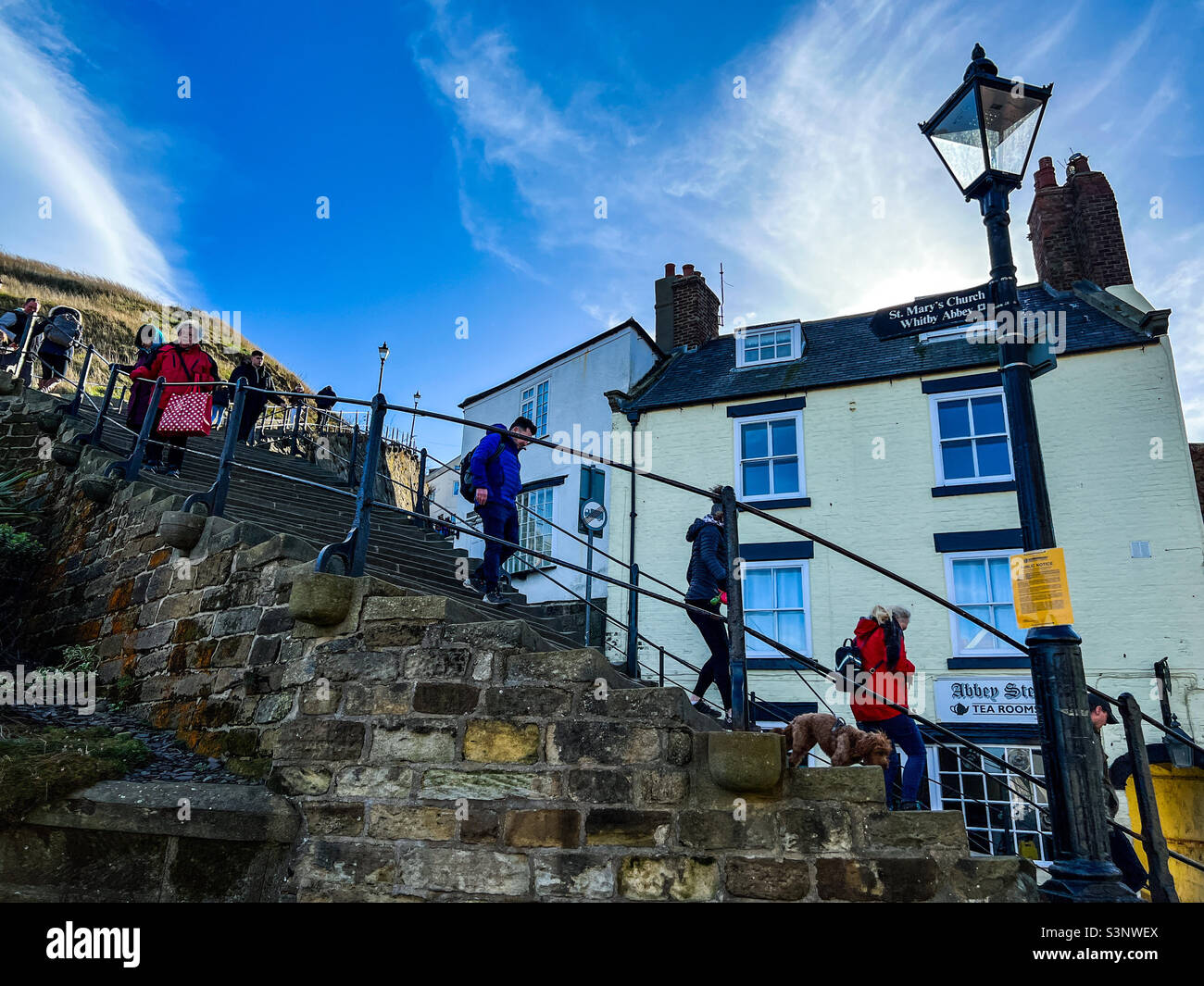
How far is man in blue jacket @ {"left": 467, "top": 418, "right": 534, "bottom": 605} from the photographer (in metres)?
6.06

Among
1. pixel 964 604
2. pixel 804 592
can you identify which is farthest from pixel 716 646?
pixel 964 604

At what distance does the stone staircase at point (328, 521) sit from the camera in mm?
6020

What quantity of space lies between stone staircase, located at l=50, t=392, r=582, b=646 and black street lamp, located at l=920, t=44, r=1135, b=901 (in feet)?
9.52

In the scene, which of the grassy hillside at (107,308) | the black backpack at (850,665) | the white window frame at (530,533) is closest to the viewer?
the black backpack at (850,665)

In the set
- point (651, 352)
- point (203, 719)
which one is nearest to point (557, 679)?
point (203, 719)

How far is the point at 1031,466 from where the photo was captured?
412 centimetres

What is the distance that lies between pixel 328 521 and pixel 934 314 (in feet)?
17.7

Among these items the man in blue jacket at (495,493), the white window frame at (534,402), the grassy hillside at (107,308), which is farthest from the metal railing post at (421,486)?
the grassy hillside at (107,308)

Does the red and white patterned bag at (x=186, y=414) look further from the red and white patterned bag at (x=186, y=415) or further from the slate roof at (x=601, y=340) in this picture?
the slate roof at (x=601, y=340)

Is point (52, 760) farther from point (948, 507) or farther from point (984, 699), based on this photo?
point (948, 507)

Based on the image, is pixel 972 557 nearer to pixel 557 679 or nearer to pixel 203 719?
pixel 557 679

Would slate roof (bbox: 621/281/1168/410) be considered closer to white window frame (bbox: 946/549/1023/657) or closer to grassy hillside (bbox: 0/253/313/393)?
white window frame (bbox: 946/549/1023/657)

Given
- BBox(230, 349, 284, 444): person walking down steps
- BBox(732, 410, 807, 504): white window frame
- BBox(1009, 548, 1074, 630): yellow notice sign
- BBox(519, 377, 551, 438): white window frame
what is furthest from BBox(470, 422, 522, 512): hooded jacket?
BBox(519, 377, 551, 438): white window frame

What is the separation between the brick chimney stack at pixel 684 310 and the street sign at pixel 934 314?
44.8 ft
